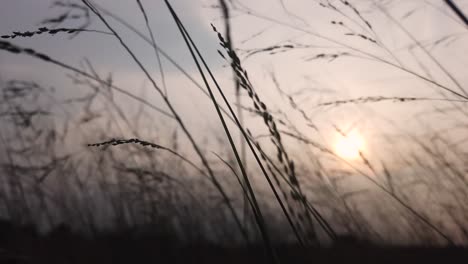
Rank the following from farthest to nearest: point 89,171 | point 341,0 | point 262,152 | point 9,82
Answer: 1. point 89,171
2. point 9,82
3. point 341,0
4. point 262,152

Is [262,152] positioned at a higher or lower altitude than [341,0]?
lower

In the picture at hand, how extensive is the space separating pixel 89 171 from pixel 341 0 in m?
1.86

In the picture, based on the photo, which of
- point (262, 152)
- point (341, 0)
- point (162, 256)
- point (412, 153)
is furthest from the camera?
point (162, 256)

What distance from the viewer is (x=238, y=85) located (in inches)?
39.3

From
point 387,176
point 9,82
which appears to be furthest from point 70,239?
point 387,176

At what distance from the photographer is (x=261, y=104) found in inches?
40.1

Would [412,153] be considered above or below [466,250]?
above

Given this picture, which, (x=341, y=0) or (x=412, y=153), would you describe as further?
(x=412, y=153)

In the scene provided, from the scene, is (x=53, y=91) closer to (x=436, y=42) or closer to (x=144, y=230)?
(x=144, y=230)

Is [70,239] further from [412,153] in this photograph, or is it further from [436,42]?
[436,42]

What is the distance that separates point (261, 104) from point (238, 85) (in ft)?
0.23

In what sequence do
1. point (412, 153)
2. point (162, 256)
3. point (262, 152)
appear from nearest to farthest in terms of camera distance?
point (262, 152), point (412, 153), point (162, 256)

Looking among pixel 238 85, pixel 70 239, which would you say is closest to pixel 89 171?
pixel 70 239

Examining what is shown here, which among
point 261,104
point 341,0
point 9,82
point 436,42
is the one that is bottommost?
point 261,104
